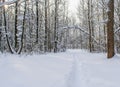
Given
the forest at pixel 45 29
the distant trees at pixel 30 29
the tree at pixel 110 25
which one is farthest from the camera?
the distant trees at pixel 30 29

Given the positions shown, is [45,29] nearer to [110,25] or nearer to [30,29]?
[30,29]

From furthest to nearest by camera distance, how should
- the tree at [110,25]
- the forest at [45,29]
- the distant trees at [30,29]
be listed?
the distant trees at [30,29], the forest at [45,29], the tree at [110,25]

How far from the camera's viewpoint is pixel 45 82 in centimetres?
847

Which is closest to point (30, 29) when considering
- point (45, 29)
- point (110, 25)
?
point (45, 29)

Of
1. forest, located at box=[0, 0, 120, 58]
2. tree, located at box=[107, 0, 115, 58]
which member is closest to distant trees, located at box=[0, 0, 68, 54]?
forest, located at box=[0, 0, 120, 58]

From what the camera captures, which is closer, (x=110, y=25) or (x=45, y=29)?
(x=110, y=25)

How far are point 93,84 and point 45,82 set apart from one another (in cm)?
180

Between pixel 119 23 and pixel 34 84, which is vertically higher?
pixel 119 23

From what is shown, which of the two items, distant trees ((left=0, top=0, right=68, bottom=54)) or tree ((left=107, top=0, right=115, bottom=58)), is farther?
distant trees ((left=0, top=0, right=68, bottom=54))

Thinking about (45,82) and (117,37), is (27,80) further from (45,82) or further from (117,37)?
(117,37)

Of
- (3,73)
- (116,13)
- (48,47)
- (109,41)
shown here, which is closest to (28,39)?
(48,47)

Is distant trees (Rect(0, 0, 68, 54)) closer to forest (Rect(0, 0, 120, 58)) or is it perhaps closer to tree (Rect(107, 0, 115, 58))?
forest (Rect(0, 0, 120, 58))

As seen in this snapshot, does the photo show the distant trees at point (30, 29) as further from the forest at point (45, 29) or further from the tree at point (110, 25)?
the tree at point (110, 25)

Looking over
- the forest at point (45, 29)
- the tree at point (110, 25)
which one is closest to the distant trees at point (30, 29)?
the forest at point (45, 29)
